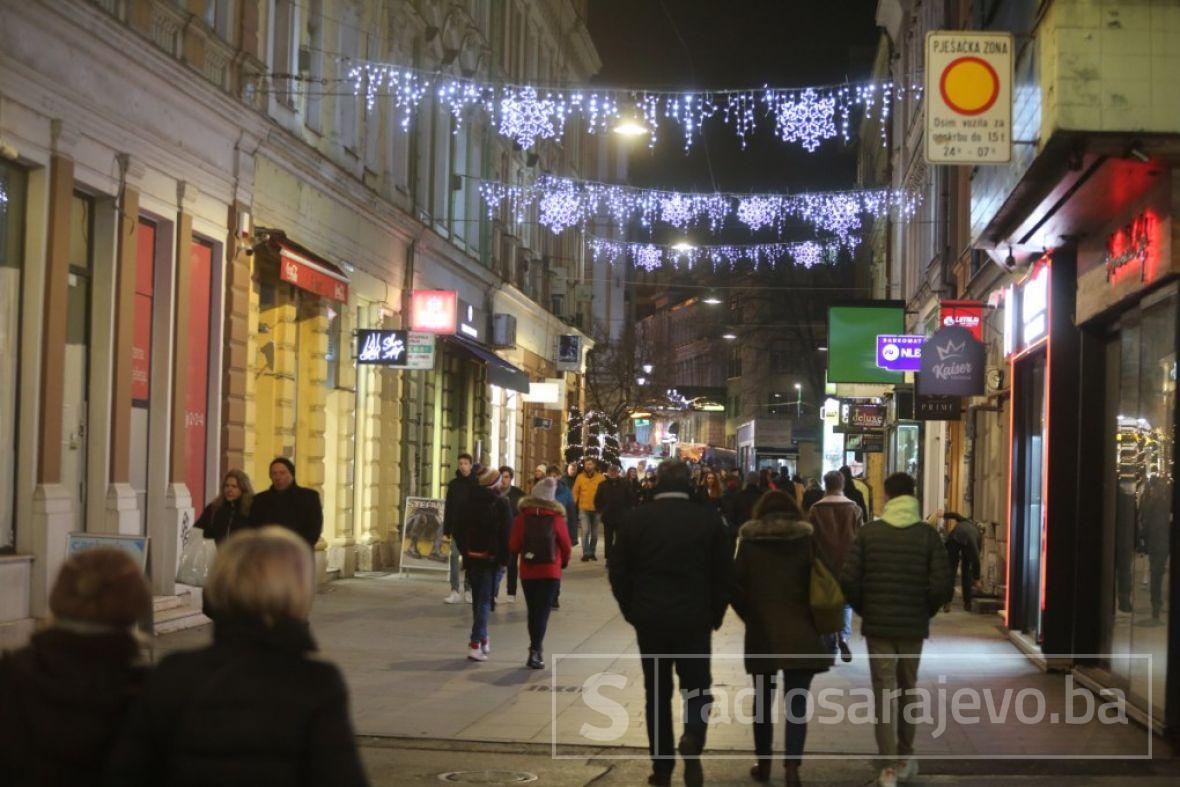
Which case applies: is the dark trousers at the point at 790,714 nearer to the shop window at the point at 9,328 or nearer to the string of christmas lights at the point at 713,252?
the shop window at the point at 9,328

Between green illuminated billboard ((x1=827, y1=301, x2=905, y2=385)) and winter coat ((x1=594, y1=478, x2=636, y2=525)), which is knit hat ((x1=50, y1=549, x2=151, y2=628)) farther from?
green illuminated billboard ((x1=827, y1=301, x2=905, y2=385))

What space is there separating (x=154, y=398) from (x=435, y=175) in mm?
12567

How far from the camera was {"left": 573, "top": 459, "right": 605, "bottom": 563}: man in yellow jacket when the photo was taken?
91.7 feet

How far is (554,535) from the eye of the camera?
43.0 feet

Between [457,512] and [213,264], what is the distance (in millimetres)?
5271

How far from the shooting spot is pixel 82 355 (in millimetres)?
14195

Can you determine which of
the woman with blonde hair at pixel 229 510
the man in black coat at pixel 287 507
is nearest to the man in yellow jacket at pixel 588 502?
the man in black coat at pixel 287 507

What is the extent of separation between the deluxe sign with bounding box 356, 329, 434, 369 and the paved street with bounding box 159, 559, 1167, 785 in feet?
16.6

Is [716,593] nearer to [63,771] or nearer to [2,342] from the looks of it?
[63,771]

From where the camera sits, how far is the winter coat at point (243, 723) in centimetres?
339

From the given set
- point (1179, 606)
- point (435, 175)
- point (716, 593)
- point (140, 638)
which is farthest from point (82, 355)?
point (435, 175)

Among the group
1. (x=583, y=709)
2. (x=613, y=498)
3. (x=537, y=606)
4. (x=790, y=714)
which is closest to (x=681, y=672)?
(x=790, y=714)

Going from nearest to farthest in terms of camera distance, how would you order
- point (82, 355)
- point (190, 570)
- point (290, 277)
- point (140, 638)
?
point (140, 638), point (190, 570), point (82, 355), point (290, 277)

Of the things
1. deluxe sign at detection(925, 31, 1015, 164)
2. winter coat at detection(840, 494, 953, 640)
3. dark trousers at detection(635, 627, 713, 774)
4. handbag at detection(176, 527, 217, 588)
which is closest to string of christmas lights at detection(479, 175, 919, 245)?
deluxe sign at detection(925, 31, 1015, 164)
